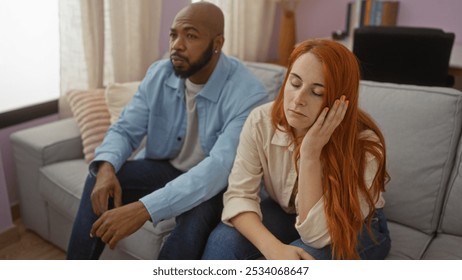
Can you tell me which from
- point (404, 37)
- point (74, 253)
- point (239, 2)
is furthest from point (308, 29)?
point (74, 253)

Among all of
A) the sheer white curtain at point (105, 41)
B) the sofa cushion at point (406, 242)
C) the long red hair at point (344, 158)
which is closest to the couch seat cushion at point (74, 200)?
the sheer white curtain at point (105, 41)

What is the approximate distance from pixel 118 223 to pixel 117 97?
0.73m

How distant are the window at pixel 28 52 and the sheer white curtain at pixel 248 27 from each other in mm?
840

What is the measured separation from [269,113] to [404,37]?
3.96 feet

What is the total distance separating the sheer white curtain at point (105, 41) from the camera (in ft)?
5.81

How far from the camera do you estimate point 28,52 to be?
6.09ft

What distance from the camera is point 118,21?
1875 mm

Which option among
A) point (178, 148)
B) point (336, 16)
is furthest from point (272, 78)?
point (336, 16)

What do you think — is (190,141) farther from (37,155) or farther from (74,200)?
Answer: (37,155)

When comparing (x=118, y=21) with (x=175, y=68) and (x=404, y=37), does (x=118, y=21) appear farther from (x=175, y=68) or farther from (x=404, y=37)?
(x=404, y=37)

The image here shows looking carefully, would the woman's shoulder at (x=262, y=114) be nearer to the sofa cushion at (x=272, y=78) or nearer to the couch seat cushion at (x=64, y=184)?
the sofa cushion at (x=272, y=78)

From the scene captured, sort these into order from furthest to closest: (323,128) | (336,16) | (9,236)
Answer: (336,16)
(9,236)
(323,128)
